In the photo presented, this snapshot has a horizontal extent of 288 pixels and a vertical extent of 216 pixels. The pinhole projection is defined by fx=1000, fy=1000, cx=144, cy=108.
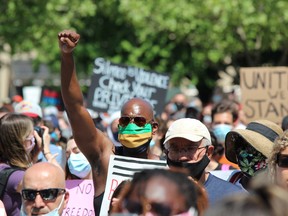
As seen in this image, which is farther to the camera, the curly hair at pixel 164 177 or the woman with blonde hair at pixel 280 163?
the woman with blonde hair at pixel 280 163

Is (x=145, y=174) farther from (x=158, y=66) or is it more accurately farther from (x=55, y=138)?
(x=158, y=66)

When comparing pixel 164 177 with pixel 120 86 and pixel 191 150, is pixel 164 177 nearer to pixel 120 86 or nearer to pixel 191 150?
pixel 191 150

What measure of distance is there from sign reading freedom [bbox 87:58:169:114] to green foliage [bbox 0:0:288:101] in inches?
252

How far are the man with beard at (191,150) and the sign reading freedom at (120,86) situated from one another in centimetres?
692

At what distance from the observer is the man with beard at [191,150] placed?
5.05 metres

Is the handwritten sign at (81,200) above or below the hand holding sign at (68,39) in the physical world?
below

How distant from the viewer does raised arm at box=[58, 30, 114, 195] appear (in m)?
5.23

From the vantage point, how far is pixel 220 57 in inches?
946

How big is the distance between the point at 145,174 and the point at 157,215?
6.3 inches

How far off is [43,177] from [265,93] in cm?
809

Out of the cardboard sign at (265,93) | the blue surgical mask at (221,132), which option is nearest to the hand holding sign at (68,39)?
the blue surgical mask at (221,132)

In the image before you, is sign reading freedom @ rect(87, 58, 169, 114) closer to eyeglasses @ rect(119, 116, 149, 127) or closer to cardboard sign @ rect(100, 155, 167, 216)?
eyeglasses @ rect(119, 116, 149, 127)

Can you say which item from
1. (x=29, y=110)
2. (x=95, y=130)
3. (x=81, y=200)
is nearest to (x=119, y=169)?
(x=95, y=130)

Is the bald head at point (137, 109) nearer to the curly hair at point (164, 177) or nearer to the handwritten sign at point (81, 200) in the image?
the handwritten sign at point (81, 200)
